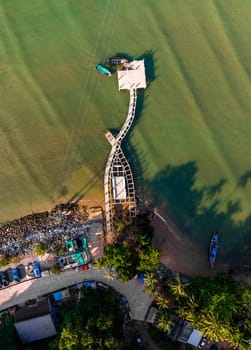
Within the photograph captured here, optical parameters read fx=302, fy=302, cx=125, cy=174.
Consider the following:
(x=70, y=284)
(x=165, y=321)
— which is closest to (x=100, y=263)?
(x=70, y=284)

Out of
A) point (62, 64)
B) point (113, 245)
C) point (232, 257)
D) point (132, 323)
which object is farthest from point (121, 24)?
point (132, 323)

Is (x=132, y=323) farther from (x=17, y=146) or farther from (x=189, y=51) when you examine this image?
(x=189, y=51)

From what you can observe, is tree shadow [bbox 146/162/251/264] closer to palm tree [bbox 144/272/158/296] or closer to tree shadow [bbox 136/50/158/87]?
palm tree [bbox 144/272/158/296]

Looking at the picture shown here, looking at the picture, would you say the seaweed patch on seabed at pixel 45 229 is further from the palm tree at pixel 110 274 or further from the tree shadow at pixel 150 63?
the tree shadow at pixel 150 63

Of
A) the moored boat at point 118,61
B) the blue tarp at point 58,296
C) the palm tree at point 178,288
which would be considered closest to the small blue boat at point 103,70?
the moored boat at point 118,61

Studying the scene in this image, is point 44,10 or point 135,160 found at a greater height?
point 44,10
